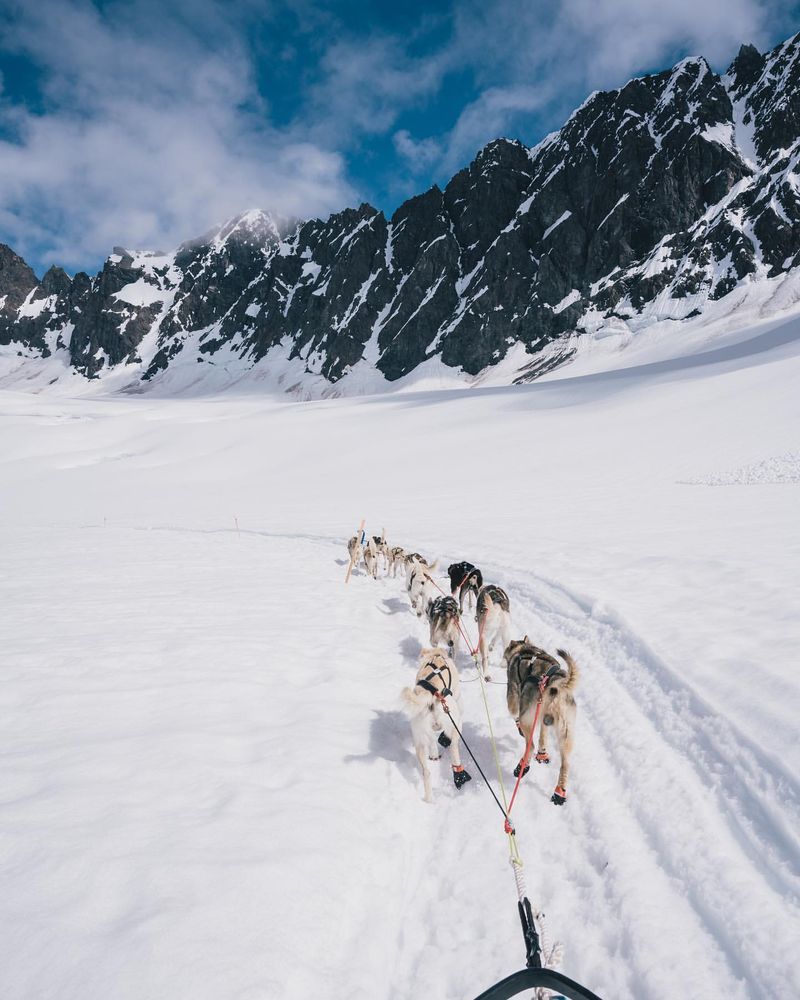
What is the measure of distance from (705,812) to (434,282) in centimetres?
17233

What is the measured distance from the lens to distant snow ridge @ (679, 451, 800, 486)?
16.3 metres

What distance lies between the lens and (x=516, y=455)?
91.1ft

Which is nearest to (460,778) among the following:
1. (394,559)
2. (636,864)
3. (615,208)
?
(636,864)

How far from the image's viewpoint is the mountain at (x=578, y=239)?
352ft

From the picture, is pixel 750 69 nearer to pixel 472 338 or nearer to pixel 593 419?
pixel 472 338

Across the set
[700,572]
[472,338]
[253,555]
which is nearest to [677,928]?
[700,572]

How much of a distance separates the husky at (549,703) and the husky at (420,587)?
394 cm

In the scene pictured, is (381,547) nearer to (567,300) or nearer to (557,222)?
(567,300)

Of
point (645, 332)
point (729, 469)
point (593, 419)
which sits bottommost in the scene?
point (729, 469)

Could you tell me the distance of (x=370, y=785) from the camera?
4.32 metres

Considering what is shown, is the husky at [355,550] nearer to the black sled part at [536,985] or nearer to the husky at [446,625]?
the husky at [446,625]

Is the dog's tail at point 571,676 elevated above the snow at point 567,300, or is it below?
below

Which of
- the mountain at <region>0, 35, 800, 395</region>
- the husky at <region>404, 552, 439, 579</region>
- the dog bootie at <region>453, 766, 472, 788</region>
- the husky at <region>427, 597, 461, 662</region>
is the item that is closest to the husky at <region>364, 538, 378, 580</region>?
the husky at <region>404, 552, 439, 579</region>

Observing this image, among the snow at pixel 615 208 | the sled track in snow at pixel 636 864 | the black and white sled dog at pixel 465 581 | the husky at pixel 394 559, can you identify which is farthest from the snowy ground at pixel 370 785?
the snow at pixel 615 208
